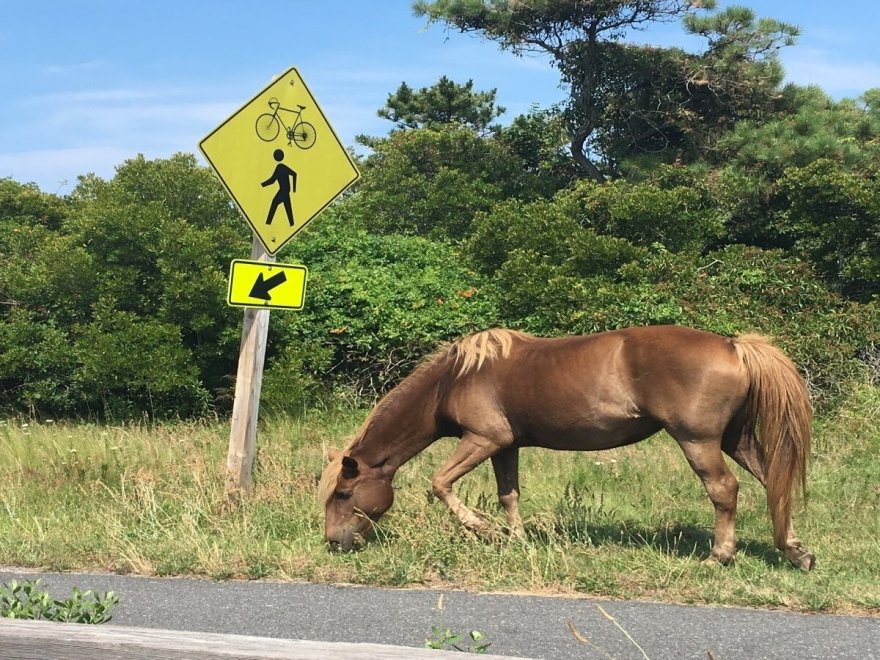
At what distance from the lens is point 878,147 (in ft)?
Answer: 46.6

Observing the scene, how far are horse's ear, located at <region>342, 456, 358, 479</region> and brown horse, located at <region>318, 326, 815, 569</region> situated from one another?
0.03ft

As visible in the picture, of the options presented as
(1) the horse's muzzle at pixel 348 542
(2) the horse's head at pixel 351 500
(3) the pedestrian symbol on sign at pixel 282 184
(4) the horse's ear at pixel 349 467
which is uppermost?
(3) the pedestrian symbol on sign at pixel 282 184

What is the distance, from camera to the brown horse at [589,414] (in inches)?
225

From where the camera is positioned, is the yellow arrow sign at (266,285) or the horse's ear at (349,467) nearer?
the horse's ear at (349,467)

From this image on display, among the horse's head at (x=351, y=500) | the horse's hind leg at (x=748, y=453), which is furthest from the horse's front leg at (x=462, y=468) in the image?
the horse's hind leg at (x=748, y=453)

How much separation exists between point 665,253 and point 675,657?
9304 mm

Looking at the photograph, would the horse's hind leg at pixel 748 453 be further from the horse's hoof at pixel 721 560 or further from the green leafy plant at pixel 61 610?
the green leafy plant at pixel 61 610

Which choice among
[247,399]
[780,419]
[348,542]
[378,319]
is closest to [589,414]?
[780,419]

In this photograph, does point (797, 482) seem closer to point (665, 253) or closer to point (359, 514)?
point (359, 514)

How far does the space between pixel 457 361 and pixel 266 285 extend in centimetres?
169

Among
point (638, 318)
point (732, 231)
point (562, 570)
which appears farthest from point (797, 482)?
point (732, 231)

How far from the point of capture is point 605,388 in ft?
19.8

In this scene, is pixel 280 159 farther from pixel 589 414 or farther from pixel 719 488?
pixel 719 488

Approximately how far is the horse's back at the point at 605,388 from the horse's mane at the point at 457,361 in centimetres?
8
